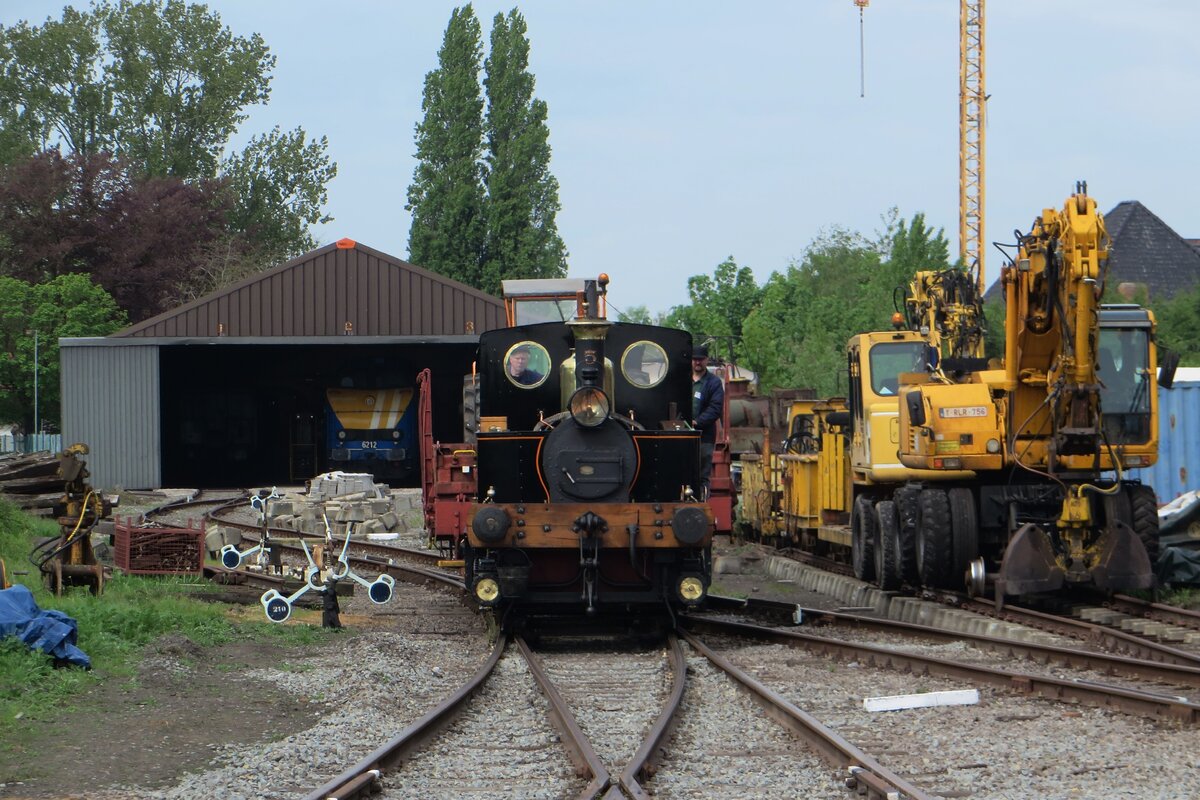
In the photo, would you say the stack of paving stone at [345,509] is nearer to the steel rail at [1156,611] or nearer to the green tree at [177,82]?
the steel rail at [1156,611]

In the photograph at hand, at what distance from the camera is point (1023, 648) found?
10.7 meters

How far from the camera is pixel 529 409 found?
485 inches

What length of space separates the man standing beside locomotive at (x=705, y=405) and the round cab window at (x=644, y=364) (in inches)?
15.2

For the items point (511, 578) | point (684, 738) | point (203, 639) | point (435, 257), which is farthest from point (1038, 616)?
point (435, 257)

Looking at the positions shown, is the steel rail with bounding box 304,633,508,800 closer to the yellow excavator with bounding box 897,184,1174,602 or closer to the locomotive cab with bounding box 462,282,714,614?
the locomotive cab with bounding box 462,282,714,614

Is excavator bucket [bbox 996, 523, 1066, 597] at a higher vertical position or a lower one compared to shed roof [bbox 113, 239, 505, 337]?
lower

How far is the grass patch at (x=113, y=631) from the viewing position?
8688 millimetres

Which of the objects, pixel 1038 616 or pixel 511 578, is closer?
pixel 511 578

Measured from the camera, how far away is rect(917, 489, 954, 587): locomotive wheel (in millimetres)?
13766

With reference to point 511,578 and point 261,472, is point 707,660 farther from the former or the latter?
point 261,472

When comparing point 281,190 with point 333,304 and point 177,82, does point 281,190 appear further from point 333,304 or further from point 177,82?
point 333,304

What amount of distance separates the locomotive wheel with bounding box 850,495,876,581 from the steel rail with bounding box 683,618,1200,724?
3840 mm

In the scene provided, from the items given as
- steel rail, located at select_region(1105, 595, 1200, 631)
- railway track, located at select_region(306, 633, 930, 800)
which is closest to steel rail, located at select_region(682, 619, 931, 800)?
railway track, located at select_region(306, 633, 930, 800)

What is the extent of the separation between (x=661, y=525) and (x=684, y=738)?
3458 millimetres
